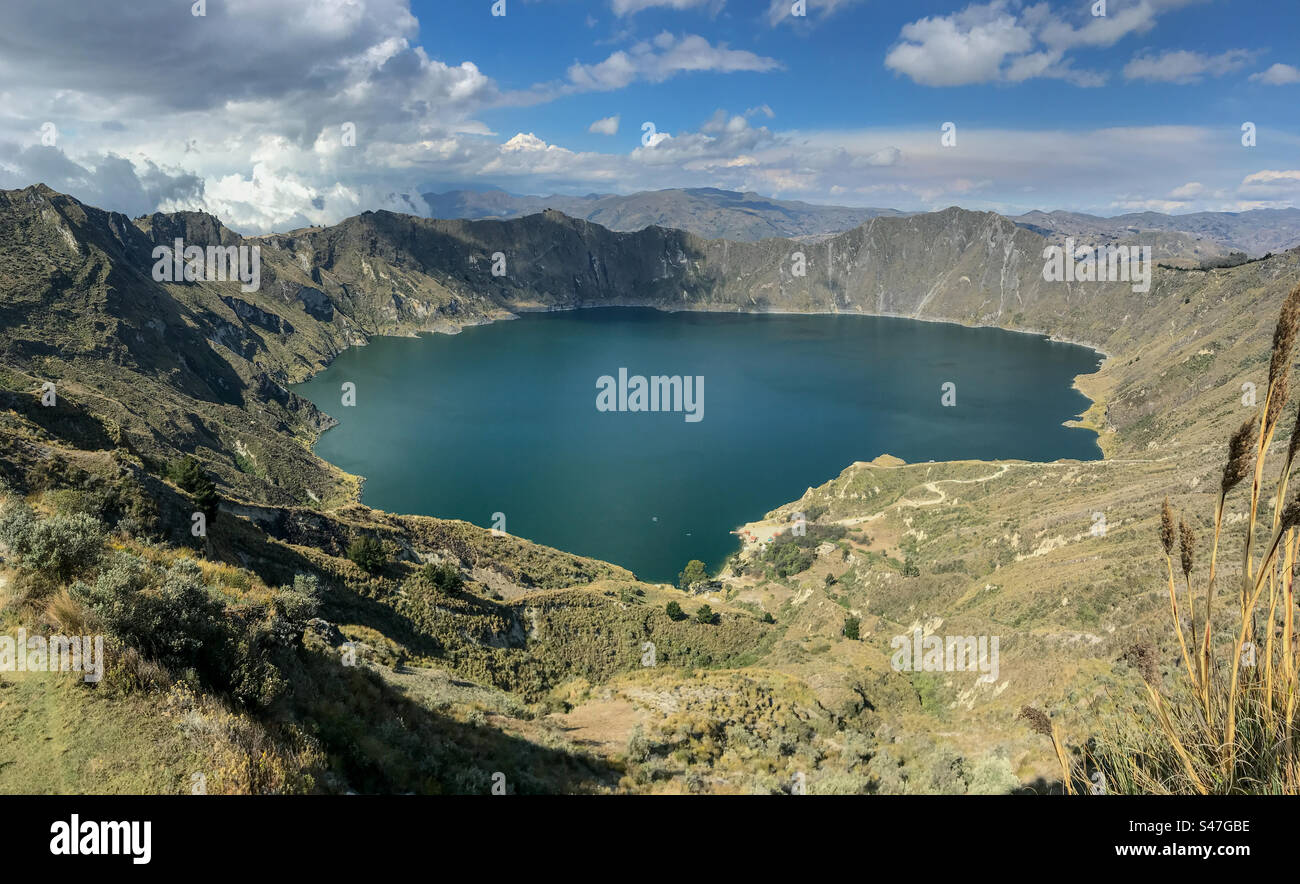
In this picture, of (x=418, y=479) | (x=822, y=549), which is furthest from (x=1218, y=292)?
(x=418, y=479)

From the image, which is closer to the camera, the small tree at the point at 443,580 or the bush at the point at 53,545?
the bush at the point at 53,545

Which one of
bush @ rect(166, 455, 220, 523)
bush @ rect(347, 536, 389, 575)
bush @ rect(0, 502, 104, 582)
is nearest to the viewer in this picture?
bush @ rect(0, 502, 104, 582)

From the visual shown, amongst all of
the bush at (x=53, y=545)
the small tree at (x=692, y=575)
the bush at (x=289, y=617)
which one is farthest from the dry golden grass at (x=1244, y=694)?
the small tree at (x=692, y=575)

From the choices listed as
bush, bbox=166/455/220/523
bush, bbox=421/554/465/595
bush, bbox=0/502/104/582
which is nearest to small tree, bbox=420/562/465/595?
bush, bbox=421/554/465/595

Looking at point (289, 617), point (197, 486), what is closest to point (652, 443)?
point (197, 486)

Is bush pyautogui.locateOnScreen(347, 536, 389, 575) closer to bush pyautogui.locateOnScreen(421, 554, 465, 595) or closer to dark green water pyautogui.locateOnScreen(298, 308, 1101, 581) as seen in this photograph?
bush pyautogui.locateOnScreen(421, 554, 465, 595)

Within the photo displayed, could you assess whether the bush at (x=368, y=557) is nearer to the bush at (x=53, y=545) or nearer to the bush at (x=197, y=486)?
the bush at (x=197, y=486)

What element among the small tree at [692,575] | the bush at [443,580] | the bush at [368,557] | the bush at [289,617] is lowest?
the small tree at [692,575]
